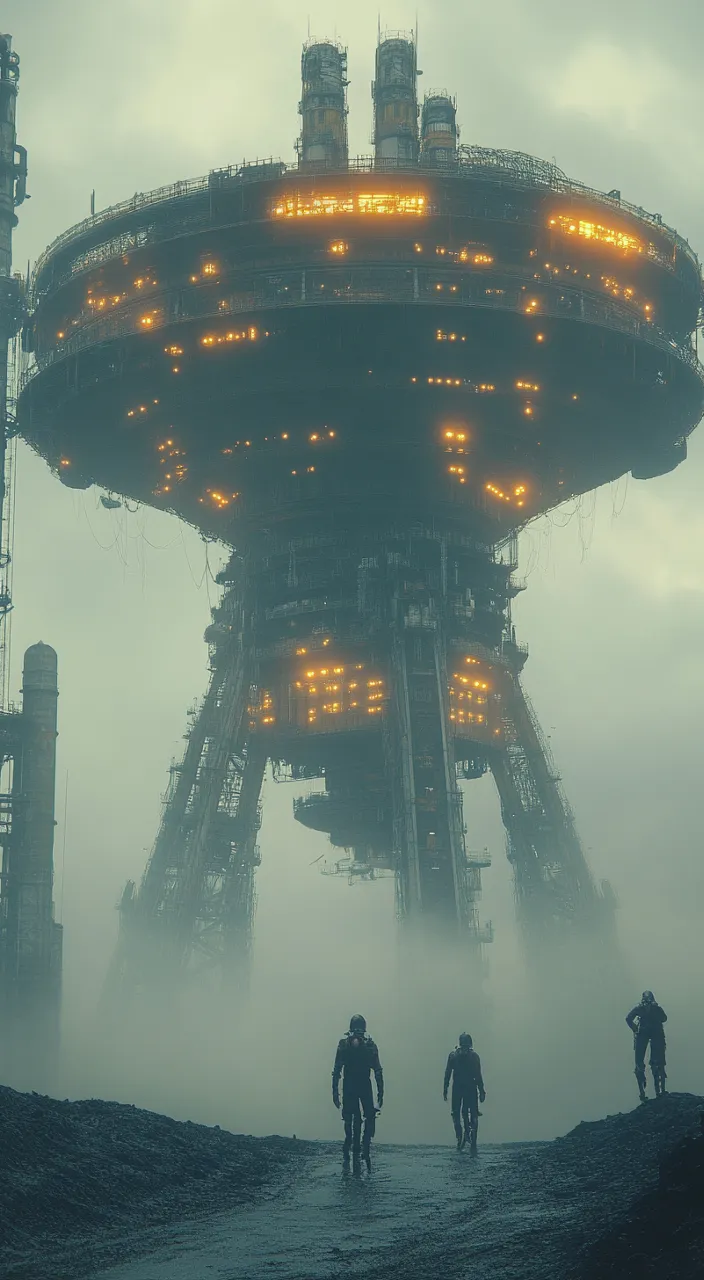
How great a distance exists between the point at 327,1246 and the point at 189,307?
70.2m

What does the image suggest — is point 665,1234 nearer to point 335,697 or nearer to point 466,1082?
Answer: point 466,1082

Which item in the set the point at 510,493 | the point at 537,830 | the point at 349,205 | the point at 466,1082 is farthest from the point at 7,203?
the point at 466,1082

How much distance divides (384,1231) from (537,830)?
262 feet

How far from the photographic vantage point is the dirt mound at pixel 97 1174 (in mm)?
20578

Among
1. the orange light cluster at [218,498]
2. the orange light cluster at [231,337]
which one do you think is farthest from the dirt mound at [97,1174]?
the orange light cluster at [218,498]

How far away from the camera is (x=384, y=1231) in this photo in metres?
20.3

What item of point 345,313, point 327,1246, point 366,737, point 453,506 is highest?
point 345,313

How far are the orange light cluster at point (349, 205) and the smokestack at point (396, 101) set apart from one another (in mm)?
15809

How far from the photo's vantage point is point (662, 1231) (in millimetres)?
15555

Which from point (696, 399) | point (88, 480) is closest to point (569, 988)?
point (696, 399)

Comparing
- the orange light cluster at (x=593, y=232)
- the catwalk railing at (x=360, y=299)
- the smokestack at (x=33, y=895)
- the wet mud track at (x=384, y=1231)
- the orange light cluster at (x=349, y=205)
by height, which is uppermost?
the orange light cluster at (x=349, y=205)

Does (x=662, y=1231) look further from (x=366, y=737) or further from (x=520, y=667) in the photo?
(x=520, y=667)

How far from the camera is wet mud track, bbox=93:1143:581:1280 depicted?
57.3 feet

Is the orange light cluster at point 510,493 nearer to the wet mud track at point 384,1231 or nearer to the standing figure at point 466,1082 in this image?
the standing figure at point 466,1082
